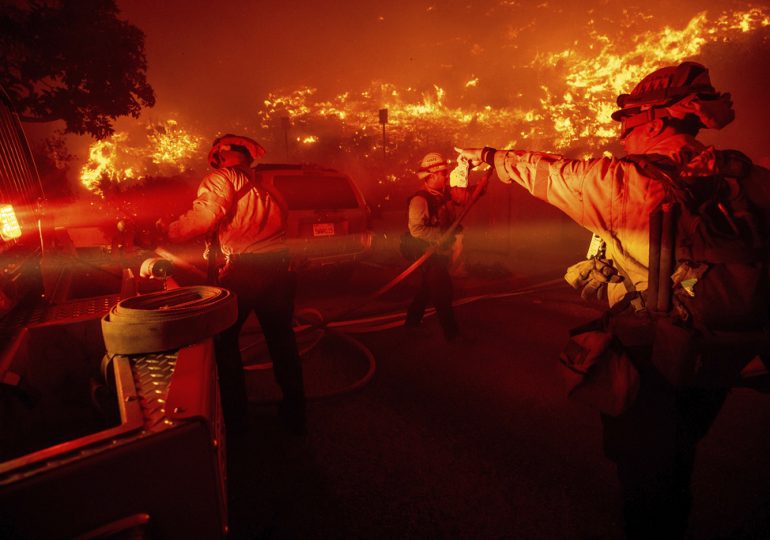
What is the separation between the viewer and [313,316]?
5020 millimetres

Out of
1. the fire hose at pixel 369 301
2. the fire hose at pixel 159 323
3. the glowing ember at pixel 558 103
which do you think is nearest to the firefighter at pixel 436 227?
the fire hose at pixel 369 301

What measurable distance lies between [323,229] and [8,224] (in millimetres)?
4640

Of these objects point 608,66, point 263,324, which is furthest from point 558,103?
point 263,324

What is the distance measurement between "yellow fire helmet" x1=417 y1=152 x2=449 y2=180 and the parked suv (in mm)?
2331

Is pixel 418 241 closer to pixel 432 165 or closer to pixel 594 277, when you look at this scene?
pixel 432 165

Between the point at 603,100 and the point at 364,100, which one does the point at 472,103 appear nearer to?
the point at 603,100

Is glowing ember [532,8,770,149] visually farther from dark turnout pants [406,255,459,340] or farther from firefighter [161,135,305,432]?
firefighter [161,135,305,432]

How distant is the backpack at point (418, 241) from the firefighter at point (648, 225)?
2661mm

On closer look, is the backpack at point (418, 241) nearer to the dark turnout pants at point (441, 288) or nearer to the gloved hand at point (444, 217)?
the gloved hand at point (444, 217)

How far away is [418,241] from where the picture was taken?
474cm

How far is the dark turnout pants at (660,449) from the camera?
65.3 inches

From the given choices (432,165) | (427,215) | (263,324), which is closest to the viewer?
(263,324)

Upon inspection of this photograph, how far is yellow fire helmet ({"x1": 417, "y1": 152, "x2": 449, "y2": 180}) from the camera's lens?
15.2ft

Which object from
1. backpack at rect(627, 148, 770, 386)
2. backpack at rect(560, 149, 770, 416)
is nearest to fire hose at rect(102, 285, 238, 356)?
backpack at rect(560, 149, 770, 416)
